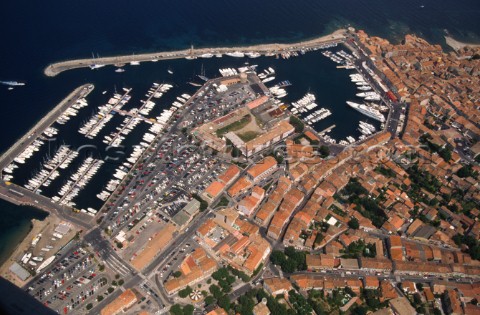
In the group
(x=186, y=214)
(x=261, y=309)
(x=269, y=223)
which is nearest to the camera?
(x=261, y=309)

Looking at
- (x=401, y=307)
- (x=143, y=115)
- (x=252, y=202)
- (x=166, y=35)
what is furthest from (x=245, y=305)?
(x=166, y=35)

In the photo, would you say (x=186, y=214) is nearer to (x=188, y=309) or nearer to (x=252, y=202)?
(x=252, y=202)

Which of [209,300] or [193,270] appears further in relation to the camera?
[193,270]

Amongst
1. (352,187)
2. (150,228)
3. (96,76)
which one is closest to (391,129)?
(352,187)

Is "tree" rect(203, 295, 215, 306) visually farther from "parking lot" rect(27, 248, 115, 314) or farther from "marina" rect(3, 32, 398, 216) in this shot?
"marina" rect(3, 32, 398, 216)

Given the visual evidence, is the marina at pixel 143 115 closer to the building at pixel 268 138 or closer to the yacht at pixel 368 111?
the yacht at pixel 368 111

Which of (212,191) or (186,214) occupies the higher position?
(212,191)

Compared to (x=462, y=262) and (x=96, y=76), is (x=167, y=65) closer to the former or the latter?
(x=96, y=76)
